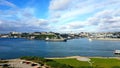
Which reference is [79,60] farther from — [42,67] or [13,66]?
[13,66]

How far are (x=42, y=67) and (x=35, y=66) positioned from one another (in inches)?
79.3

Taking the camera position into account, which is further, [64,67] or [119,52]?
[119,52]

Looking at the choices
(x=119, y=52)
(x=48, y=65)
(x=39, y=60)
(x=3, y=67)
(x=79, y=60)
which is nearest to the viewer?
(x=3, y=67)

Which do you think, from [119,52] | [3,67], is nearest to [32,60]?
[3,67]

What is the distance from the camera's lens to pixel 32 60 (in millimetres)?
64812

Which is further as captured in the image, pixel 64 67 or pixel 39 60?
pixel 39 60

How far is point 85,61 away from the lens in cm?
6750

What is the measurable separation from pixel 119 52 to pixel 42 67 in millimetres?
71688

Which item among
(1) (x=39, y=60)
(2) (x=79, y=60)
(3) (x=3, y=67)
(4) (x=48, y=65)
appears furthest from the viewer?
(2) (x=79, y=60)

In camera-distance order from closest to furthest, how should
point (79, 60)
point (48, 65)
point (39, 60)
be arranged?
point (48, 65) < point (39, 60) < point (79, 60)

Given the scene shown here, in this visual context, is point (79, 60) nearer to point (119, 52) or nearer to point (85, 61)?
point (85, 61)

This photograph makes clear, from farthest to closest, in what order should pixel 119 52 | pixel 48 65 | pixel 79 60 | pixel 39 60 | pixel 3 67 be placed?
pixel 119 52 < pixel 79 60 < pixel 39 60 < pixel 48 65 < pixel 3 67

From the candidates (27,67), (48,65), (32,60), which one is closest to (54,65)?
(48,65)

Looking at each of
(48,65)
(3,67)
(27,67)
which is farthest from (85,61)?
(3,67)
